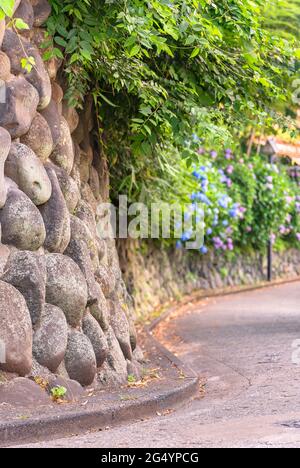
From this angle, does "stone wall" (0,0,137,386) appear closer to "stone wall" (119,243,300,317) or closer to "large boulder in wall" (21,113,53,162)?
"large boulder in wall" (21,113,53,162)

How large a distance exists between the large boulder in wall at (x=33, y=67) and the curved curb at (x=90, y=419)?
2.66 meters

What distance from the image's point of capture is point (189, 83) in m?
10.4

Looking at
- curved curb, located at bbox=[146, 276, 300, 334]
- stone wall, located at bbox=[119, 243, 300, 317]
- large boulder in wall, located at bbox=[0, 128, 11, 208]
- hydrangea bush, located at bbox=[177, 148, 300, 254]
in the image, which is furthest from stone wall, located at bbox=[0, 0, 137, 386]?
hydrangea bush, located at bbox=[177, 148, 300, 254]

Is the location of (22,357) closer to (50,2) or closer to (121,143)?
(50,2)

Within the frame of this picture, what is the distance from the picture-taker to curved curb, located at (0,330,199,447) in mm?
6664

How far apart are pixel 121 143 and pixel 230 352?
2734 millimetres

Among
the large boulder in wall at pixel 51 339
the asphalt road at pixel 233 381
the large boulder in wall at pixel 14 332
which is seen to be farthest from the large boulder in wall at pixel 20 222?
the asphalt road at pixel 233 381

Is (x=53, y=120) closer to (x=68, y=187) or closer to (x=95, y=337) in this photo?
(x=68, y=187)

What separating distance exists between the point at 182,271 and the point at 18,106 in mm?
11409

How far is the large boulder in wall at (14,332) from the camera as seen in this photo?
7.57 metres

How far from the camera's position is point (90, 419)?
725 centimetres

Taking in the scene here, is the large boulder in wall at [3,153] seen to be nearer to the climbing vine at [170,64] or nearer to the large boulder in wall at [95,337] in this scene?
the climbing vine at [170,64]

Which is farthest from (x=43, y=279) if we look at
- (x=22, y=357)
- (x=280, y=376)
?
(x=280, y=376)

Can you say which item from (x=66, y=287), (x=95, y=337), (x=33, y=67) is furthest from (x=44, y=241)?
(x=33, y=67)
